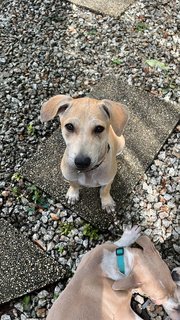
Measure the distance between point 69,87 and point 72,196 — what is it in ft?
5.76

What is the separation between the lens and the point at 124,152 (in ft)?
15.9

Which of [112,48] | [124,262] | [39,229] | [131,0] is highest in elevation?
[131,0]

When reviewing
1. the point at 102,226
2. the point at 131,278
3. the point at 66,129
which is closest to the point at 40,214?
the point at 102,226

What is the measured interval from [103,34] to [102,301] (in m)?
4.10

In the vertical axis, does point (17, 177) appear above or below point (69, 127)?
below

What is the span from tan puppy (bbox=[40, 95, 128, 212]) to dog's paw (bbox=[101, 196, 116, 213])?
1.27ft

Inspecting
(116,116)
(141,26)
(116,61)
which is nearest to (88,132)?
(116,116)

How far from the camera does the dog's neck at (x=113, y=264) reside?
3.35 m

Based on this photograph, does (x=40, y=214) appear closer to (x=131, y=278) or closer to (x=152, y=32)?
(x=131, y=278)

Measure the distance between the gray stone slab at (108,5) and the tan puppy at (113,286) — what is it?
401 cm

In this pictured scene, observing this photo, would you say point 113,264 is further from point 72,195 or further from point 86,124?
point 86,124

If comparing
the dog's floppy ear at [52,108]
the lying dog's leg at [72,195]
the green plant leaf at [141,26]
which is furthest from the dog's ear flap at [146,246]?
the green plant leaf at [141,26]

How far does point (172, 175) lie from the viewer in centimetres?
468

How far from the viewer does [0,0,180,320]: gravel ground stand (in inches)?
169
